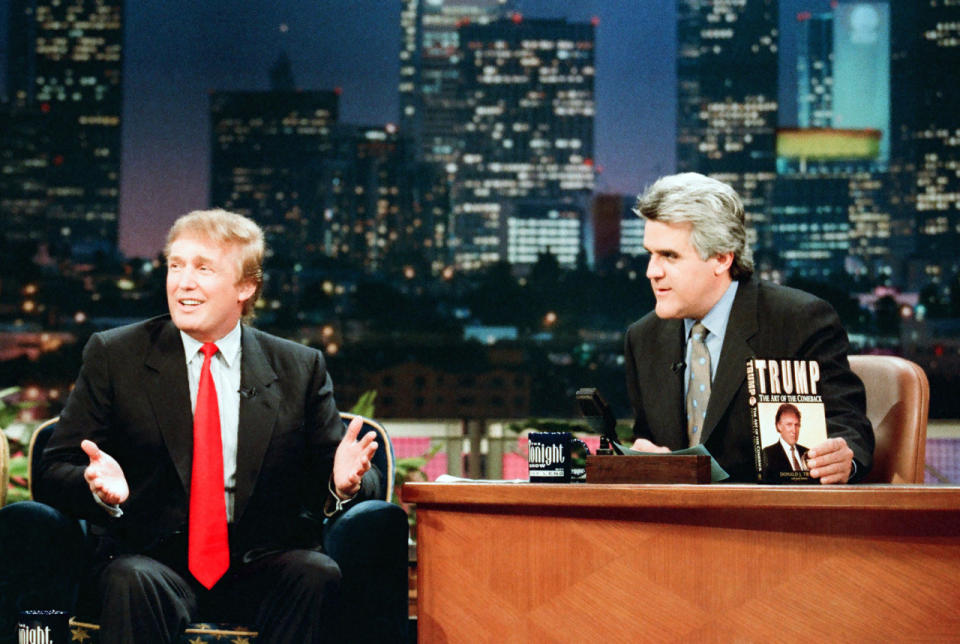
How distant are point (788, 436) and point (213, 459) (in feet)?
4.22

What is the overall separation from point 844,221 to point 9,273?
27.6 feet

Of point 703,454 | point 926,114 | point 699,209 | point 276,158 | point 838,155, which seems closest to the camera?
point 703,454

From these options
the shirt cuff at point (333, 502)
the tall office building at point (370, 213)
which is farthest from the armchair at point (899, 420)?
the tall office building at point (370, 213)

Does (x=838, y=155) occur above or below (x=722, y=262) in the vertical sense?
above

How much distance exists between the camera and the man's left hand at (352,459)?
2.24 meters

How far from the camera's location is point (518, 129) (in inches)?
410

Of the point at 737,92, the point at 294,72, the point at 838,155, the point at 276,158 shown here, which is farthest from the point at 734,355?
the point at 294,72

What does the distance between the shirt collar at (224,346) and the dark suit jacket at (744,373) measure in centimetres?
109

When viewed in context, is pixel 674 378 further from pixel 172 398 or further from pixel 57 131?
pixel 57 131

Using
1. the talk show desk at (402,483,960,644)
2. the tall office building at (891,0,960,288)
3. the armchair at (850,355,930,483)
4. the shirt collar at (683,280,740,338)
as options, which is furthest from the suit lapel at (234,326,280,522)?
the tall office building at (891,0,960,288)

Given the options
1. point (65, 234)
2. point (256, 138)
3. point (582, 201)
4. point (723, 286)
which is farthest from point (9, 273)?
point (723, 286)

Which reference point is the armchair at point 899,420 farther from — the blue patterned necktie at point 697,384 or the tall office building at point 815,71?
the tall office building at point 815,71

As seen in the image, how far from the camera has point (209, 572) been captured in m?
2.20

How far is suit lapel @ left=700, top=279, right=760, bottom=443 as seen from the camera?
2365mm
